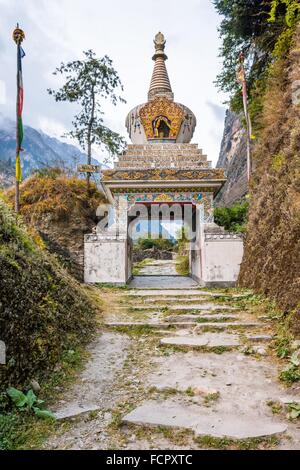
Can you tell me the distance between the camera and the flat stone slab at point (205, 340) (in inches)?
205

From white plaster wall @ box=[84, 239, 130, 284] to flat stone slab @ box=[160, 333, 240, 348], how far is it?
5.50m

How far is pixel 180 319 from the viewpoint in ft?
21.6

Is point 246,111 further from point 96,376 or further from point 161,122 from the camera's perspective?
point 96,376

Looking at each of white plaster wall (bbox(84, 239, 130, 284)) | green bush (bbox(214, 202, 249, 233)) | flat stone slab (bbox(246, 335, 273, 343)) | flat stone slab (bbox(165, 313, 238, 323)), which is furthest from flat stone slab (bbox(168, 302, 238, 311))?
green bush (bbox(214, 202, 249, 233))

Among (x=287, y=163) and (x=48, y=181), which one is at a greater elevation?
(x=48, y=181)

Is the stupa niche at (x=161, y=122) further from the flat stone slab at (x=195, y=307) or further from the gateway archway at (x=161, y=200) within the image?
the flat stone slab at (x=195, y=307)

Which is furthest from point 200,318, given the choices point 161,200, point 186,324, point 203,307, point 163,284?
point 161,200

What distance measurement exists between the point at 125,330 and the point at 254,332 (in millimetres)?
2277

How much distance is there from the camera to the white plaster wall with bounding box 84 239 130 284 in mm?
10914

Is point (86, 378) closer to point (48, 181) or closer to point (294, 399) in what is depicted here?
point (294, 399)

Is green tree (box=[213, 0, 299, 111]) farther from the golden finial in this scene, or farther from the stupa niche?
the golden finial
